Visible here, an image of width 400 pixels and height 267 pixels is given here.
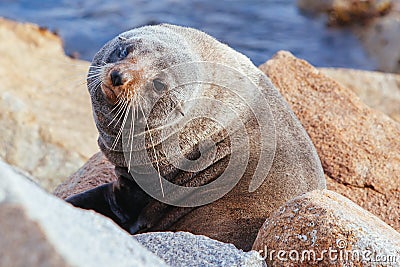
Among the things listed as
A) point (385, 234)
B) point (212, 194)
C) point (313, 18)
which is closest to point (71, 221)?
point (385, 234)

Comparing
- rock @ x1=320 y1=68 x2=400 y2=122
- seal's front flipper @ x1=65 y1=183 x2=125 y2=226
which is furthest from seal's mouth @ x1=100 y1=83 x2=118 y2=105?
rock @ x1=320 y1=68 x2=400 y2=122

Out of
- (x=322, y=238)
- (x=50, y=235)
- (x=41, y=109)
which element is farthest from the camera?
(x=41, y=109)

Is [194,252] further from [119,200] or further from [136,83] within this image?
[119,200]

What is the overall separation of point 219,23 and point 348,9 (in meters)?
2.74

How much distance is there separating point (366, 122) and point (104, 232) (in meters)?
3.96

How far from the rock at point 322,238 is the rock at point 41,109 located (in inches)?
108

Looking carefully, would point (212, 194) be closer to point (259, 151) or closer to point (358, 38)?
point (259, 151)

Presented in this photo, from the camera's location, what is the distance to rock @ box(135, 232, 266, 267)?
10.6 feet

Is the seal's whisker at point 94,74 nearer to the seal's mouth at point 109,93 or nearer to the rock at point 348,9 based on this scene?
the seal's mouth at point 109,93

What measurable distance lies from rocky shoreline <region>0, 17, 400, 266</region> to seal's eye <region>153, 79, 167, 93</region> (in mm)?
1113

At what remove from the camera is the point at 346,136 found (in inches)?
228

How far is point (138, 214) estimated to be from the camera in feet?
15.9

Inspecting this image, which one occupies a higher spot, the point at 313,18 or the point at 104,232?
the point at 104,232

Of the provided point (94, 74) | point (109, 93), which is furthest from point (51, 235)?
point (94, 74)
